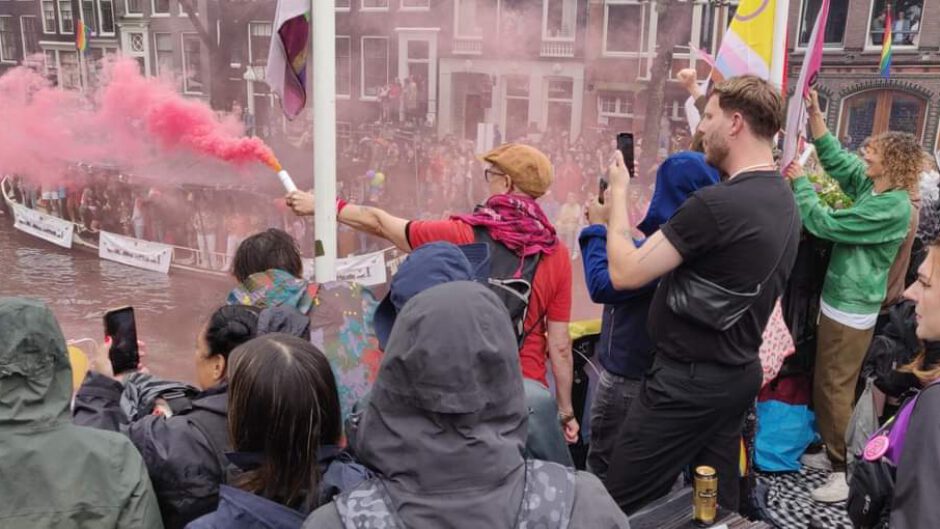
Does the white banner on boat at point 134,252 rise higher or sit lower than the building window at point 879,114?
lower

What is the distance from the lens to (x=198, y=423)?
1868mm

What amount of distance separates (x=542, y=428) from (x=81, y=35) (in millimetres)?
3826

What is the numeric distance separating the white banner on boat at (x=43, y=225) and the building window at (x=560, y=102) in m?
5.42

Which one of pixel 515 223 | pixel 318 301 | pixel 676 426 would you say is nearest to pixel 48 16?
pixel 318 301

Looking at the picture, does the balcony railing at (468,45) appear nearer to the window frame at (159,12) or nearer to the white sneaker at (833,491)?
the window frame at (159,12)

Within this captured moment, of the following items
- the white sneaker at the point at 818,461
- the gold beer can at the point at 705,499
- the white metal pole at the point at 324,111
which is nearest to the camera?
the gold beer can at the point at 705,499

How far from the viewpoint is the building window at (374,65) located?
270 inches

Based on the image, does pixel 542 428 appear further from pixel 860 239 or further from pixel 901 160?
pixel 901 160

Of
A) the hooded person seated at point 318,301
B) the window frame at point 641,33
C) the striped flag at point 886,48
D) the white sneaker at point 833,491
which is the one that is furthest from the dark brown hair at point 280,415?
the striped flag at point 886,48

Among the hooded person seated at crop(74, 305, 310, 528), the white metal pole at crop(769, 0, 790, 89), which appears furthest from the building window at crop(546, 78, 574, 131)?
the hooded person seated at crop(74, 305, 310, 528)

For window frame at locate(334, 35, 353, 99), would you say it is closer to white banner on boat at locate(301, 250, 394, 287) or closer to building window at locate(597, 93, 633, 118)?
white banner on boat at locate(301, 250, 394, 287)

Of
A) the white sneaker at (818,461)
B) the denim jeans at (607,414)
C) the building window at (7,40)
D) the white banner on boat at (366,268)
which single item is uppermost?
the building window at (7,40)

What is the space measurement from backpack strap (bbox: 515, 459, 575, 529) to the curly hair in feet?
10.0

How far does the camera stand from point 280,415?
1636 millimetres
